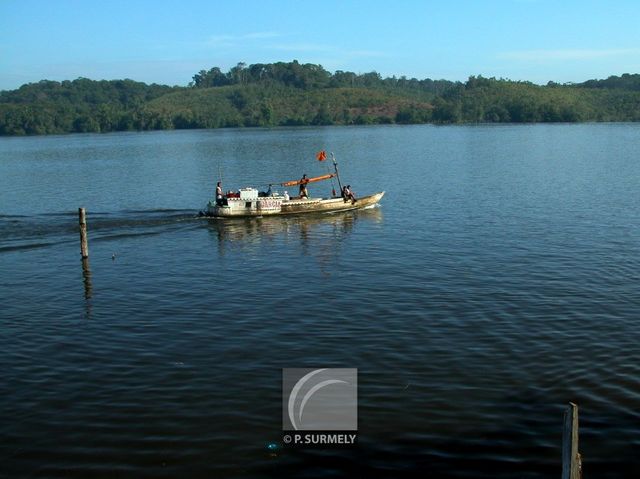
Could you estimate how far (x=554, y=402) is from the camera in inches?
762

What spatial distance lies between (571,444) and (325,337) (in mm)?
13713

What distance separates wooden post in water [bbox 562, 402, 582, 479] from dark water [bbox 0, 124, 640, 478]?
3.95 m

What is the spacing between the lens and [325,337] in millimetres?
25000

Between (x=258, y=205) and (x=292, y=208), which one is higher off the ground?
(x=258, y=205)

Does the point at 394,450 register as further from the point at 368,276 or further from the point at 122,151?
the point at 122,151

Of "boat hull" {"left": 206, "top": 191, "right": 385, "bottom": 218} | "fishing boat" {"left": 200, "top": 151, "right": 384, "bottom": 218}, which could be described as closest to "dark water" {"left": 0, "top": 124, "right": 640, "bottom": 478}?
"boat hull" {"left": 206, "top": 191, "right": 385, "bottom": 218}

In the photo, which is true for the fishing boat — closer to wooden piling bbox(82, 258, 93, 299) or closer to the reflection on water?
the reflection on water

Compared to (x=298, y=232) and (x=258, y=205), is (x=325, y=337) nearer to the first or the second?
(x=298, y=232)

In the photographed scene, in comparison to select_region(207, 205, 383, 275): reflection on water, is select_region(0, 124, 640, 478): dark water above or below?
below

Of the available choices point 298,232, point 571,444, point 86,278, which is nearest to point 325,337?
point 571,444

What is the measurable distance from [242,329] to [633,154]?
94607 mm

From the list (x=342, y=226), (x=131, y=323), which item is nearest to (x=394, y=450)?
(x=131, y=323)

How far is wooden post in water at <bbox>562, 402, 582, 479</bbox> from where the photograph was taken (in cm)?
Answer: 1166

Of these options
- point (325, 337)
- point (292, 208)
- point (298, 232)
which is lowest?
point (325, 337)
